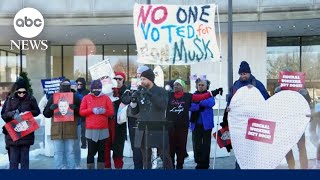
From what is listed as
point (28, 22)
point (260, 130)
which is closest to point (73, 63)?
point (28, 22)

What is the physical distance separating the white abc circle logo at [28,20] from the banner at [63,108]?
Result: 14.1 m

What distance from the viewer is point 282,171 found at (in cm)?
239

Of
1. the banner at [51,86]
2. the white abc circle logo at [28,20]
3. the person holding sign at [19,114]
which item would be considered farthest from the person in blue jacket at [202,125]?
the white abc circle logo at [28,20]

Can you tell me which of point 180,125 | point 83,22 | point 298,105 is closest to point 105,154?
point 180,125

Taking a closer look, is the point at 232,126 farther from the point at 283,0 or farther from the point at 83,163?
the point at 283,0

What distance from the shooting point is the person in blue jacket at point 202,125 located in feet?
23.2

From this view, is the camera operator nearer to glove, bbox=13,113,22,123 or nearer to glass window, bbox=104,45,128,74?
glove, bbox=13,113,22,123

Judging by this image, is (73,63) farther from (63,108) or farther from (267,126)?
(267,126)

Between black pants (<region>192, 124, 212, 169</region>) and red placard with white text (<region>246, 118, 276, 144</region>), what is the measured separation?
5.59ft

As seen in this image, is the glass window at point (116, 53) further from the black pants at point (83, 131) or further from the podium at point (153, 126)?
the podium at point (153, 126)

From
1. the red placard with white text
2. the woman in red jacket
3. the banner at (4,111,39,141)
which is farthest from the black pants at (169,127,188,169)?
the banner at (4,111,39,141)

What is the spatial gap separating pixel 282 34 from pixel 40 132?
15823mm

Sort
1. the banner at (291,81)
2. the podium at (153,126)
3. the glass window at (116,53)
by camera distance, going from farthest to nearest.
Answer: the glass window at (116,53) < the podium at (153,126) < the banner at (291,81)

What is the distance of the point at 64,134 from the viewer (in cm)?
684
